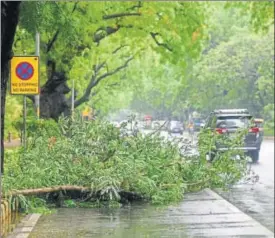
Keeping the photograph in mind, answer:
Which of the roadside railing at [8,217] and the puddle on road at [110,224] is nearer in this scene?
the puddle on road at [110,224]

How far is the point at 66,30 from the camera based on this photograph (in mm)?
10078

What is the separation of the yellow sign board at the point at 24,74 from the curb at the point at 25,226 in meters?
1.58

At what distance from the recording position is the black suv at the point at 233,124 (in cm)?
821

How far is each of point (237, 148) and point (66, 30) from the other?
3.24m

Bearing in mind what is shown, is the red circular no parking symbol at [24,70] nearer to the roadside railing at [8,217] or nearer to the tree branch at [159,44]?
the roadside railing at [8,217]

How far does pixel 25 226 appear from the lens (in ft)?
25.1

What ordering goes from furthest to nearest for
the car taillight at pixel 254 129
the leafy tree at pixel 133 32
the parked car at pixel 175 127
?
1. the leafy tree at pixel 133 32
2. the parked car at pixel 175 127
3. the car taillight at pixel 254 129

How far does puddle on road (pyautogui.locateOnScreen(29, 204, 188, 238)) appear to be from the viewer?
6.53m

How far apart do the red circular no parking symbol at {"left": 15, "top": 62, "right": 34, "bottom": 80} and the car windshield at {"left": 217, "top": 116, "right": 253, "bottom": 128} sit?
250 centimetres

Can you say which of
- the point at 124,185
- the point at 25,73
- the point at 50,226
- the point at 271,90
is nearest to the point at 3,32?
the point at 25,73

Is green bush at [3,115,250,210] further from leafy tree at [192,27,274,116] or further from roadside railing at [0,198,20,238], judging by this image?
leafy tree at [192,27,274,116]

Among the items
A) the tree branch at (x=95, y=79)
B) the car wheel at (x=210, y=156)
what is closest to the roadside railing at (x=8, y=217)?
the car wheel at (x=210, y=156)

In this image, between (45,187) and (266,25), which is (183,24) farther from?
(45,187)

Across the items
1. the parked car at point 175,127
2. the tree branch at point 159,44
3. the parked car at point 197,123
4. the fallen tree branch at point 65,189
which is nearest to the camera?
the fallen tree branch at point 65,189
